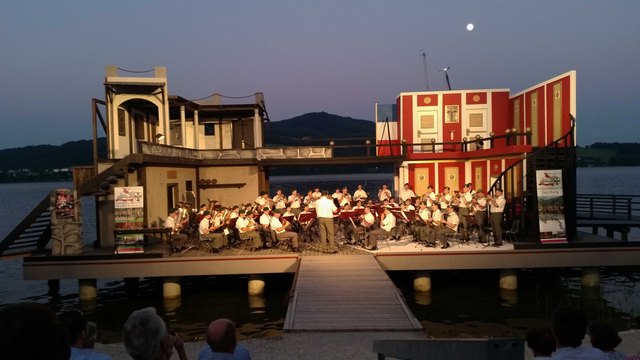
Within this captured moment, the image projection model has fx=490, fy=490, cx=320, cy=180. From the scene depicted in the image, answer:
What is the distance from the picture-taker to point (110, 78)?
1969cm

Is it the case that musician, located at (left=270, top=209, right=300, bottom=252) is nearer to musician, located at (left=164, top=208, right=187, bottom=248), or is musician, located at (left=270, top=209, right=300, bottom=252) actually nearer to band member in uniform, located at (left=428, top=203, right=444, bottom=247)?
musician, located at (left=164, top=208, right=187, bottom=248)

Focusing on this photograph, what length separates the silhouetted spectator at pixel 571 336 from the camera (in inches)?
147

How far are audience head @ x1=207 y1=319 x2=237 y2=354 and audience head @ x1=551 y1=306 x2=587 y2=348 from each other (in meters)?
→ 2.58

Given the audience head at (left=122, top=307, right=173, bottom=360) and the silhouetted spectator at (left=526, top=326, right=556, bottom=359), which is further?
the silhouetted spectator at (left=526, top=326, right=556, bottom=359)

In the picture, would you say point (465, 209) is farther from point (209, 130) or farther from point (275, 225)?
point (209, 130)

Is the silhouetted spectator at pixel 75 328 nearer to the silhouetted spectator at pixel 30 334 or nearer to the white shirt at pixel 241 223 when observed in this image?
the silhouetted spectator at pixel 30 334

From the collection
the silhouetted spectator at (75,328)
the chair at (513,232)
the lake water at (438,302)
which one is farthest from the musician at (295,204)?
the silhouetted spectator at (75,328)

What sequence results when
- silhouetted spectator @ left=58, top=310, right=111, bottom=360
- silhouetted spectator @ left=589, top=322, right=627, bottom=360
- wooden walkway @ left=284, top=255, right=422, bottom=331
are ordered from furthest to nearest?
wooden walkway @ left=284, top=255, right=422, bottom=331 → silhouetted spectator @ left=589, top=322, right=627, bottom=360 → silhouetted spectator @ left=58, top=310, right=111, bottom=360

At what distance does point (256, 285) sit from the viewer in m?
15.1

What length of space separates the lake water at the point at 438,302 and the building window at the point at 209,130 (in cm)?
898

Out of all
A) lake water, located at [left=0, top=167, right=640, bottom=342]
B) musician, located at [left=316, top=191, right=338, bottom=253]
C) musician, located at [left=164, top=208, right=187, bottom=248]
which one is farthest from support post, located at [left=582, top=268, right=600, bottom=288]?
musician, located at [left=164, top=208, right=187, bottom=248]

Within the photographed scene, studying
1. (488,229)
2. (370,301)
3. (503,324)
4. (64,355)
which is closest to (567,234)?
(488,229)

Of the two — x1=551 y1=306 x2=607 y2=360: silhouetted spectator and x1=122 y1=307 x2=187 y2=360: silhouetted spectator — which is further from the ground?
x1=122 y1=307 x2=187 y2=360: silhouetted spectator

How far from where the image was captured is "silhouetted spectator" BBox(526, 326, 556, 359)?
13.2 feet
